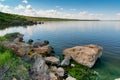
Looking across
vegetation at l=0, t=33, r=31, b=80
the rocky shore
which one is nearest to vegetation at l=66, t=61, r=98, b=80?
the rocky shore

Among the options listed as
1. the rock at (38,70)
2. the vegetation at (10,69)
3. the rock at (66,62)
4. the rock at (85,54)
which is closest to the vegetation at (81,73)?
the rock at (66,62)

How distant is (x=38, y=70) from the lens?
2436 centimetres

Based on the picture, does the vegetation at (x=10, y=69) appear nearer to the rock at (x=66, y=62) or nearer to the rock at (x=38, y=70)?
the rock at (x=38, y=70)

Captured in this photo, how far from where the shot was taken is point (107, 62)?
130 feet

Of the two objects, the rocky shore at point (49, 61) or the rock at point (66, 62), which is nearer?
the rocky shore at point (49, 61)

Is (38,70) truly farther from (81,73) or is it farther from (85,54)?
(85,54)

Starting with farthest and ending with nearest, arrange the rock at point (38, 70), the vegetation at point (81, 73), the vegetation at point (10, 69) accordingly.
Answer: the vegetation at point (81, 73) < the rock at point (38, 70) < the vegetation at point (10, 69)

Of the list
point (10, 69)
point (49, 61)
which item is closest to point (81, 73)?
point (49, 61)

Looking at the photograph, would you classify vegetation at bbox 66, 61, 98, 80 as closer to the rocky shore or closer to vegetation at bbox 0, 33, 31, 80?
the rocky shore

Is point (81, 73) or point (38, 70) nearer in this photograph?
point (38, 70)

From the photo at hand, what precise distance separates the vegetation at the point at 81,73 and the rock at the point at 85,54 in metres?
1.72

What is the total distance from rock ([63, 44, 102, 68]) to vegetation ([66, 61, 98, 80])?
Answer: 172 centimetres

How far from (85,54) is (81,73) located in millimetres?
5998

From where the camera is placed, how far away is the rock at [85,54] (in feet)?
115
